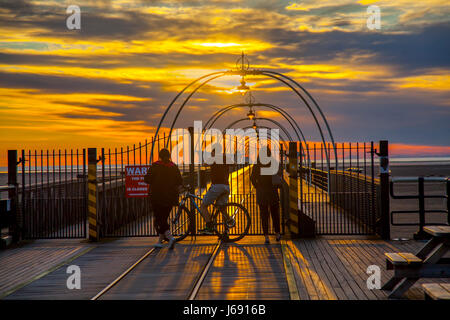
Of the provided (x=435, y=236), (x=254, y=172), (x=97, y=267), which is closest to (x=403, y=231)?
(x=254, y=172)

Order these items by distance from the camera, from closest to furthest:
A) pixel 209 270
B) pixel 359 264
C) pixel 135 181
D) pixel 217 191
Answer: pixel 209 270 < pixel 359 264 < pixel 217 191 < pixel 135 181

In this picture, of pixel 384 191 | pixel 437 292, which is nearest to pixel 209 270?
pixel 437 292

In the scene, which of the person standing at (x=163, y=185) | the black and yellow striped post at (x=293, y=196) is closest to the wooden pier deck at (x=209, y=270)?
the black and yellow striped post at (x=293, y=196)

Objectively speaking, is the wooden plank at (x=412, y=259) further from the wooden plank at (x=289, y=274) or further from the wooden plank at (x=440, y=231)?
the wooden plank at (x=289, y=274)

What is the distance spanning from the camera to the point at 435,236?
704 cm

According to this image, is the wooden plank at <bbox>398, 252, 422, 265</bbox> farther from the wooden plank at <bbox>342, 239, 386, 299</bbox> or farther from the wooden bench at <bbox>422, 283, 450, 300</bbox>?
the wooden bench at <bbox>422, 283, 450, 300</bbox>

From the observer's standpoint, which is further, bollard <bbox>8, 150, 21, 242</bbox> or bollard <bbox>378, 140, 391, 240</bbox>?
bollard <bbox>8, 150, 21, 242</bbox>

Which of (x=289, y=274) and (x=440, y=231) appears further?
(x=289, y=274)

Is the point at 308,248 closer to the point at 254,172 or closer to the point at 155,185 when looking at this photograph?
A: the point at 254,172

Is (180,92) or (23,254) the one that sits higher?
(180,92)

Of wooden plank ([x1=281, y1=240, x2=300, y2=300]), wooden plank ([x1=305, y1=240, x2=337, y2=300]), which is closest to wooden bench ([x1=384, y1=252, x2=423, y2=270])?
wooden plank ([x1=305, y1=240, x2=337, y2=300])

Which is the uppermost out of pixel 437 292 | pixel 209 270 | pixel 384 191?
pixel 384 191

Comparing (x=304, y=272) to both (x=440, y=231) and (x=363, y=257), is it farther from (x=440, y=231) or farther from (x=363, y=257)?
(x=440, y=231)
